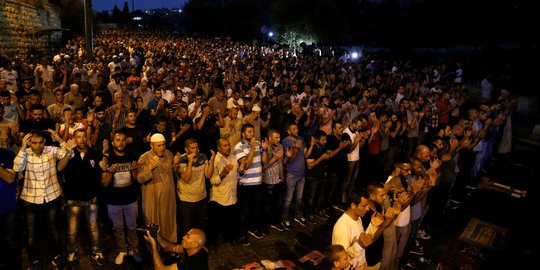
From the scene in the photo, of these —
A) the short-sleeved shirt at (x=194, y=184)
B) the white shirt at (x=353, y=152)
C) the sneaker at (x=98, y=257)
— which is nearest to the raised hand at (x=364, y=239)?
the short-sleeved shirt at (x=194, y=184)

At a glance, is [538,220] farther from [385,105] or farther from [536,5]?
[536,5]

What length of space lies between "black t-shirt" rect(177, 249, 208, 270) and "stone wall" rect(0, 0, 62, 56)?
757 inches

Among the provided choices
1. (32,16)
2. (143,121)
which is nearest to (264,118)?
(143,121)

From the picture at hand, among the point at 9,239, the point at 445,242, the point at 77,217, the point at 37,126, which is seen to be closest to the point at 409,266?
the point at 445,242

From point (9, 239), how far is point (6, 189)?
65 centimetres

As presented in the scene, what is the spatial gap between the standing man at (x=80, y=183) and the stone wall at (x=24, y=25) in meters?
17.0

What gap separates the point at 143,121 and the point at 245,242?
10.1 feet

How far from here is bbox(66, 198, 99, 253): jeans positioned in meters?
4.86

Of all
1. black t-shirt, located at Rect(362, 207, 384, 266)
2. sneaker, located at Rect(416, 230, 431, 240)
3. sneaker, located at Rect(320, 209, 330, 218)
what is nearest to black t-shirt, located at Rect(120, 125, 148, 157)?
black t-shirt, located at Rect(362, 207, 384, 266)

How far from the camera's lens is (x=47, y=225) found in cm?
497

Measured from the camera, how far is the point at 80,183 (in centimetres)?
479

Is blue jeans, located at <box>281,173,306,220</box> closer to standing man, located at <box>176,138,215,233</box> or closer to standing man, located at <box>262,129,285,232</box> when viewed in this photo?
standing man, located at <box>262,129,285,232</box>

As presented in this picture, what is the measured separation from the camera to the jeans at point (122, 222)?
4949mm

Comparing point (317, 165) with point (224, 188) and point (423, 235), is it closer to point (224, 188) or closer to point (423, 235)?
point (224, 188)
